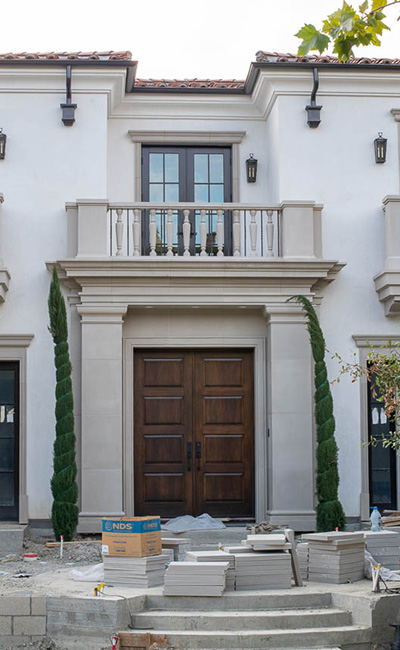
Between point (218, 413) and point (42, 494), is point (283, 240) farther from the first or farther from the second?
point (42, 494)

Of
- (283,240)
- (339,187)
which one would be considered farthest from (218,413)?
(339,187)

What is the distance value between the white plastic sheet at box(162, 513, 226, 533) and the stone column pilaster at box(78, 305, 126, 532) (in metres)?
0.82

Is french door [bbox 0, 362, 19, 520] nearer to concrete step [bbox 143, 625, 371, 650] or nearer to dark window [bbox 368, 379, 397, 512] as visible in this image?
dark window [bbox 368, 379, 397, 512]

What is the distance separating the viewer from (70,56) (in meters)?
15.4

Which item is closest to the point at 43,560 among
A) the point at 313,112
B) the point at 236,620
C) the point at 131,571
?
the point at 131,571

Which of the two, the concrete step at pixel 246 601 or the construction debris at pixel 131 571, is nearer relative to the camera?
the concrete step at pixel 246 601

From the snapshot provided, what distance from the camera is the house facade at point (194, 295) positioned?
48.0ft

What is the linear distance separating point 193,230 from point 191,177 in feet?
3.35

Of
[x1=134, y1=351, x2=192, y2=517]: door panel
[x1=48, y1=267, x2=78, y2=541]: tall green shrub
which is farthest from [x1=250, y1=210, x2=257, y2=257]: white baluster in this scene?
[x1=48, y1=267, x2=78, y2=541]: tall green shrub

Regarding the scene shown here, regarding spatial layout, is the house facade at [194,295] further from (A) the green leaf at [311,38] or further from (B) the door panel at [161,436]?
(A) the green leaf at [311,38]

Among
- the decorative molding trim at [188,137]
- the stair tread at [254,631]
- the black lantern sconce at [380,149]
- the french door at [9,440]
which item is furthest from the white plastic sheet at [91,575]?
the black lantern sconce at [380,149]

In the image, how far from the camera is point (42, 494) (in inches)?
581

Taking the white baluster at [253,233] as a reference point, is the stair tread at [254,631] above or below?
below

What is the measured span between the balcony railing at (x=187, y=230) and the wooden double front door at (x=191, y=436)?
1.79 meters
